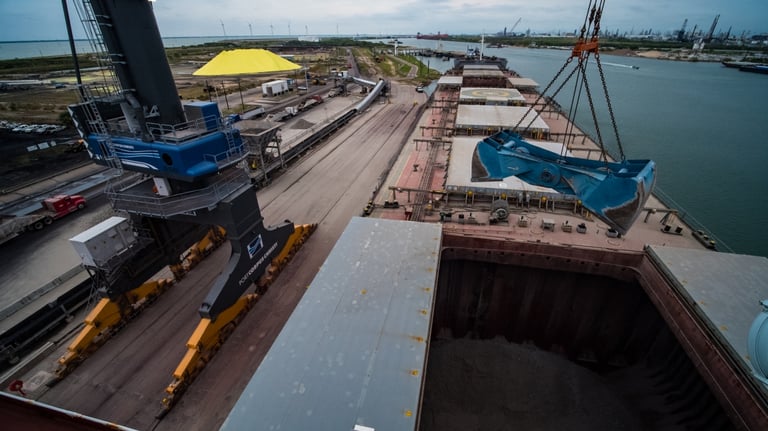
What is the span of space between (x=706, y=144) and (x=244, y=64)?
60681 millimetres

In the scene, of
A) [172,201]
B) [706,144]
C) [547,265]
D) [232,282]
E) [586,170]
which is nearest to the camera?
[586,170]

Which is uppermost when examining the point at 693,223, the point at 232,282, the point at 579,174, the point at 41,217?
the point at 579,174

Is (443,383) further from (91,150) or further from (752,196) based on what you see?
(752,196)

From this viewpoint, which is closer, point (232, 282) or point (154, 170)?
point (154, 170)

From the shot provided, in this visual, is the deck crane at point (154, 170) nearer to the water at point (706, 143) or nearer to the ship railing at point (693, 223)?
the ship railing at point (693, 223)

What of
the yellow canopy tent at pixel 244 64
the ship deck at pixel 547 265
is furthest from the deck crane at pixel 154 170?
the yellow canopy tent at pixel 244 64

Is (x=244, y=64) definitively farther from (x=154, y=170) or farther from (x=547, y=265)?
(x=547, y=265)

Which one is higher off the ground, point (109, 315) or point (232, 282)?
point (232, 282)

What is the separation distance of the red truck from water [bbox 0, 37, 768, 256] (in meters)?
17.2

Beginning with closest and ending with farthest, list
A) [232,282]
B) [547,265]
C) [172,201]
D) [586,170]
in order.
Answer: [586,170] → [172,201] → [232,282] → [547,265]

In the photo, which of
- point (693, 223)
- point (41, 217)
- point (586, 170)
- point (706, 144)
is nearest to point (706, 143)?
point (706, 144)

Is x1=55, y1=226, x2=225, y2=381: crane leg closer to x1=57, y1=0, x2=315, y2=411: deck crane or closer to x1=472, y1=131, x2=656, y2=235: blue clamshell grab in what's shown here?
x1=57, y1=0, x2=315, y2=411: deck crane

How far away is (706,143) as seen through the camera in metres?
42.8

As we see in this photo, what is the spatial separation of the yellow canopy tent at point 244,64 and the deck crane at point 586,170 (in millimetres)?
33860
